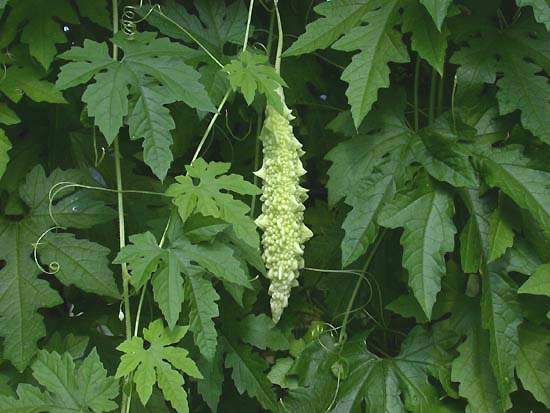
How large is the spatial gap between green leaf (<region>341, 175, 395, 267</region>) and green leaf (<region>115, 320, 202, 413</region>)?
0.43 metres

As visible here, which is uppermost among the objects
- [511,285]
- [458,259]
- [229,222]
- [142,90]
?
[142,90]

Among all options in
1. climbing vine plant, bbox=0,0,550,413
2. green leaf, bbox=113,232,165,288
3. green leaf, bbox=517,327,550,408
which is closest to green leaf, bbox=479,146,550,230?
climbing vine plant, bbox=0,0,550,413

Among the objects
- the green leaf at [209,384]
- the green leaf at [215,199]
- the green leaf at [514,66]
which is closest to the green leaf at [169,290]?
the green leaf at [215,199]

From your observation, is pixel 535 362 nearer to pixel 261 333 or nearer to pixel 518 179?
pixel 518 179

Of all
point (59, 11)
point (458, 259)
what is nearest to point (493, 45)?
point (458, 259)

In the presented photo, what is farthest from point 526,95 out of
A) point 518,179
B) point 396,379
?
point 396,379

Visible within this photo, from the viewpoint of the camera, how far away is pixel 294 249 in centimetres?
178

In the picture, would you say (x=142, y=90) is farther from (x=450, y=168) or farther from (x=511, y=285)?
(x=511, y=285)

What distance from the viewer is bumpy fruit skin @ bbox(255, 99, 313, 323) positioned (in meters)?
1.77

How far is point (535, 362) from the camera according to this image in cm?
196

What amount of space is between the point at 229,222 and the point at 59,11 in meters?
0.69

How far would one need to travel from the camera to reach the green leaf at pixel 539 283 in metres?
1.82

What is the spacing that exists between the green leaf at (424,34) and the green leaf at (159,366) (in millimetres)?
829

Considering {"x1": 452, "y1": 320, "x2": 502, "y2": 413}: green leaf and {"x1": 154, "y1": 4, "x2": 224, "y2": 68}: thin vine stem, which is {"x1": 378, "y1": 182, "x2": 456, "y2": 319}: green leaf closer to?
{"x1": 452, "y1": 320, "x2": 502, "y2": 413}: green leaf
